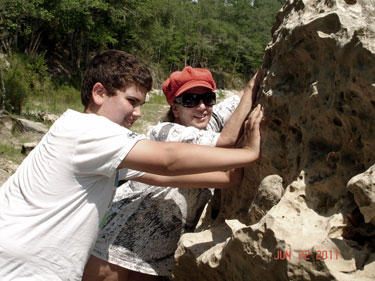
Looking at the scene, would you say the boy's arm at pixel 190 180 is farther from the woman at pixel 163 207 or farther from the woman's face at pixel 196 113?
the woman's face at pixel 196 113

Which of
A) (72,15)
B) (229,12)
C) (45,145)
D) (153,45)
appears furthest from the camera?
(229,12)

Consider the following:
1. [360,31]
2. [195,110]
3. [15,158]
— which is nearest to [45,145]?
[195,110]

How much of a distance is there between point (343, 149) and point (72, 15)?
57.9 ft

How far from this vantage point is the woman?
2.17 meters

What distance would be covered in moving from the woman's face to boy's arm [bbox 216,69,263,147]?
0.27 meters

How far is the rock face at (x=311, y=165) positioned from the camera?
1467mm

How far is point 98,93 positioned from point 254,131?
2.59 feet

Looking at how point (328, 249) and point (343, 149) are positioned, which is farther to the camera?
point (343, 149)

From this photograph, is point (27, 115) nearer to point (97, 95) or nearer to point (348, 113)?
point (97, 95)

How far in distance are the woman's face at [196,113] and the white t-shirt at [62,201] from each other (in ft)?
2.21

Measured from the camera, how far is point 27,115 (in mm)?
11055
